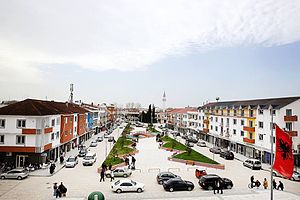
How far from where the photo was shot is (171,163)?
1496 inches

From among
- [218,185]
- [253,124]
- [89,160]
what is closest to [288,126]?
[253,124]

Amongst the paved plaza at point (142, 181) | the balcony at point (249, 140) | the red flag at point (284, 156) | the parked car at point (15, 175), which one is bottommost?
the paved plaza at point (142, 181)

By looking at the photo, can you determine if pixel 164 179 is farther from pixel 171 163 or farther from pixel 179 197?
pixel 171 163

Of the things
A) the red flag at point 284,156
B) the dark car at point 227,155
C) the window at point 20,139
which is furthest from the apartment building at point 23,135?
the dark car at point 227,155

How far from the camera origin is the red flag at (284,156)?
15603 mm

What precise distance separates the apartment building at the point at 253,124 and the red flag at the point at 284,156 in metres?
13.2

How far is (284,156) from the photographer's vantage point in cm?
1585

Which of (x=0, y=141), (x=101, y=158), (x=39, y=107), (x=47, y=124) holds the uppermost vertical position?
(x=39, y=107)

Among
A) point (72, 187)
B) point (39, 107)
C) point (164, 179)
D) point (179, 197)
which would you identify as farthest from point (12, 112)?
point (179, 197)

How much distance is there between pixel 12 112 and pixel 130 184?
1890cm

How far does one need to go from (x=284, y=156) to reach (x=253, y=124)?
97.9 ft

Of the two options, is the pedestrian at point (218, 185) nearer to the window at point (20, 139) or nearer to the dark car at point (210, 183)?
the dark car at point (210, 183)

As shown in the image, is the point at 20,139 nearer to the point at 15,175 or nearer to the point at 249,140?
the point at 15,175

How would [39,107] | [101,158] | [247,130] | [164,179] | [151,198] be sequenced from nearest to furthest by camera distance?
[151,198] < [164,179] < [39,107] < [101,158] < [247,130]
